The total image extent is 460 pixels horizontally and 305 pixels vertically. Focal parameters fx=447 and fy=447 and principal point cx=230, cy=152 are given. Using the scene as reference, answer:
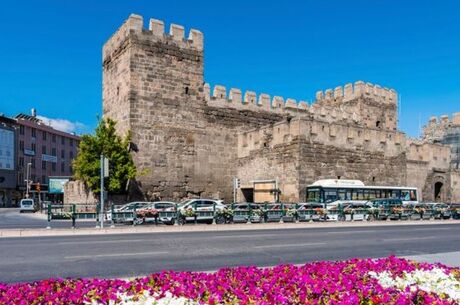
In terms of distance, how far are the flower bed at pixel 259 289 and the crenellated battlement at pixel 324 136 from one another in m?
22.2

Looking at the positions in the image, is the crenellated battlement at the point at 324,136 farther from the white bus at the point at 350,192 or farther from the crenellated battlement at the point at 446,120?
the crenellated battlement at the point at 446,120

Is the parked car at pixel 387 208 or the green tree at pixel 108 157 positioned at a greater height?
the green tree at pixel 108 157

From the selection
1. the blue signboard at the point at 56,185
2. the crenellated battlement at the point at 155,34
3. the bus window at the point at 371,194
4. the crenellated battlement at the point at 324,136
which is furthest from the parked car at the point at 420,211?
the blue signboard at the point at 56,185

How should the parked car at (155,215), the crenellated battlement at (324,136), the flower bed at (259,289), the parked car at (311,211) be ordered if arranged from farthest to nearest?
1. the crenellated battlement at (324,136)
2. the parked car at (311,211)
3. the parked car at (155,215)
4. the flower bed at (259,289)

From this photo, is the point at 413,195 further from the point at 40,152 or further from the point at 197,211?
the point at 40,152

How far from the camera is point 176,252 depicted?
1159 cm

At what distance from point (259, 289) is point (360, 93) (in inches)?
1361

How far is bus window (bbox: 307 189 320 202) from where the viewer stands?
27.2 metres

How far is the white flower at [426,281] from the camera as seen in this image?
5.75 m

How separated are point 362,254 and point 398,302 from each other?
678 centimetres

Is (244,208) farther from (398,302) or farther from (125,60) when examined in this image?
(398,302)

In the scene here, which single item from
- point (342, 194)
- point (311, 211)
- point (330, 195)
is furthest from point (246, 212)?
point (342, 194)

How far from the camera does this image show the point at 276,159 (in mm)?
30062

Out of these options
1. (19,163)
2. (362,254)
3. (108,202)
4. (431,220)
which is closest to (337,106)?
(431,220)
